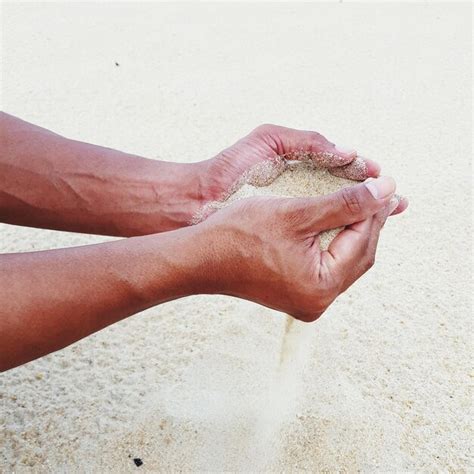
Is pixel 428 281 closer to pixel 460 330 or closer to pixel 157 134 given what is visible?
pixel 460 330

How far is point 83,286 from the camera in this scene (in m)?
1.13

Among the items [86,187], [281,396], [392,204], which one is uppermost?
[392,204]

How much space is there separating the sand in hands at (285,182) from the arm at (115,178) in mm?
22

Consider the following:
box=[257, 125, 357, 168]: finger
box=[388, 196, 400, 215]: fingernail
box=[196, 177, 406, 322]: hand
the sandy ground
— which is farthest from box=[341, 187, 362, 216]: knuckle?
the sandy ground

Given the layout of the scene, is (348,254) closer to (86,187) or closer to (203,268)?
(203,268)

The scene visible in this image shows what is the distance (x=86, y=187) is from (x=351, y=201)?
641mm

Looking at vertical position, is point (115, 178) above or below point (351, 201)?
below

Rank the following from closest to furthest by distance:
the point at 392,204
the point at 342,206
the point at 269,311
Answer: the point at 342,206, the point at 392,204, the point at 269,311

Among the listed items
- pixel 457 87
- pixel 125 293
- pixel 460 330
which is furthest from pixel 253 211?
pixel 457 87

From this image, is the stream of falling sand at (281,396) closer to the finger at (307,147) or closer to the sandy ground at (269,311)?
A: the sandy ground at (269,311)

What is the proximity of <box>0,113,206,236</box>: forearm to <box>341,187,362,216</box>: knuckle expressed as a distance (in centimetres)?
47

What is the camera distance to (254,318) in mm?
1719

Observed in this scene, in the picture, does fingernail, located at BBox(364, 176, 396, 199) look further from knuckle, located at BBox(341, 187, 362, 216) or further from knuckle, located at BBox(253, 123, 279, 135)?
knuckle, located at BBox(253, 123, 279, 135)

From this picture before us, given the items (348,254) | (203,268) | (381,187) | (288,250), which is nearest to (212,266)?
(203,268)
